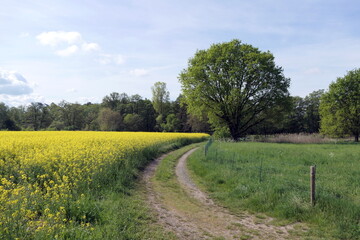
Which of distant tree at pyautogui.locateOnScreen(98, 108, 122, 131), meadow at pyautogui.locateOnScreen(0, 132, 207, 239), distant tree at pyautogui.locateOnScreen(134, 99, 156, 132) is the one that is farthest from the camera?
distant tree at pyautogui.locateOnScreen(134, 99, 156, 132)

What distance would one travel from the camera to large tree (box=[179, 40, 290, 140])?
36.0 metres

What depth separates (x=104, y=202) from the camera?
288 inches

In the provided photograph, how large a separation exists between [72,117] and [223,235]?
291 feet

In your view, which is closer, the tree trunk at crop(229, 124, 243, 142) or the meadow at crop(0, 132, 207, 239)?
the meadow at crop(0, 132, 207, 239)

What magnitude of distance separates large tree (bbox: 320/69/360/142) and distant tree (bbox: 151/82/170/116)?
5544 cm

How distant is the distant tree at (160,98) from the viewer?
279 feet

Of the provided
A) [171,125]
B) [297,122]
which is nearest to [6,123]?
[171,125]

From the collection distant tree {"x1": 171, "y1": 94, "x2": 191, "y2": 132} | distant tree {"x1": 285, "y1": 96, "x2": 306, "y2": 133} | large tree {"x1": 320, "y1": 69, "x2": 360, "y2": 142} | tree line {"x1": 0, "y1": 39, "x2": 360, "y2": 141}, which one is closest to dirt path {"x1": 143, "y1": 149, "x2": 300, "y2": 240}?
tree line {"x1": 0, "y1": 39, "x2": 360, "y2": 141}

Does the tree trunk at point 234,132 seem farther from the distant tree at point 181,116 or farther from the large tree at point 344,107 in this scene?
the distant tree at point 181,116

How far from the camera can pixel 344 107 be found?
128 feet

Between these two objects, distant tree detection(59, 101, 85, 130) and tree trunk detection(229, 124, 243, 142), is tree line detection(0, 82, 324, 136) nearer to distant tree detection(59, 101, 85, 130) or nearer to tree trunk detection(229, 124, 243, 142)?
distant tree detection(59, 101, 85, 130)

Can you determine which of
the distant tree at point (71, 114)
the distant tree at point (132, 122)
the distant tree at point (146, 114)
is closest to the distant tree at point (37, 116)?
the distant tree at point (71, 114)

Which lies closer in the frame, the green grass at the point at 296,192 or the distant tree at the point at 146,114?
the green grass at the point at 296,192

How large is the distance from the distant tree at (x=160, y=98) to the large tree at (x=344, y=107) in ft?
182
